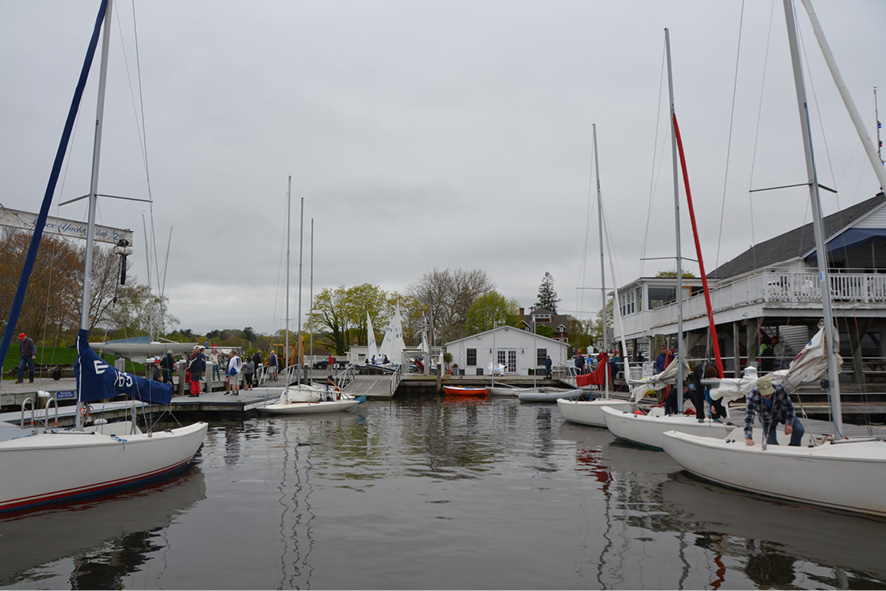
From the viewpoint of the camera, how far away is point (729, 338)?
100ft

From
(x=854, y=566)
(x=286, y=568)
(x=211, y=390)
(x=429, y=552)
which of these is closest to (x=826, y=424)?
(x=854, y=566)

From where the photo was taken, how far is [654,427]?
50.5 feet

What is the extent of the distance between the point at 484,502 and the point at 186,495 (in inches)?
212

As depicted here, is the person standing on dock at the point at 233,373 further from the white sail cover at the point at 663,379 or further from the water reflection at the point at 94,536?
the white sail cover at the point at 663,379

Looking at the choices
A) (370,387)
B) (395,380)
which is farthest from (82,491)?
(395,380)

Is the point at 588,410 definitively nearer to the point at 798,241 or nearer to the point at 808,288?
the point at 808,288

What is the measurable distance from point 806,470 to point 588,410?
12.1 metres

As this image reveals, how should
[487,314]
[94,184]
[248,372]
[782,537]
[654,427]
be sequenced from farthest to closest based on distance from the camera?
[487,314], [248,372], [654,427], [94,184], [782,537]

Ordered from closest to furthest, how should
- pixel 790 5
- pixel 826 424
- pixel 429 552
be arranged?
pixel 429 552, pixel 790 5, pixel 826 424

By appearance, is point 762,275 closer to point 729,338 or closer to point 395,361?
point 729,338

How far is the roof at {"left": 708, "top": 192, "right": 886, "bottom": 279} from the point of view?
81.8 ft

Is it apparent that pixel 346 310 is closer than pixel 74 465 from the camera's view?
No

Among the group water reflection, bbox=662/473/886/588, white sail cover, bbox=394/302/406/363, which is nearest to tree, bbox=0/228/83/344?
white sail cover, bbox=394/302/406/363

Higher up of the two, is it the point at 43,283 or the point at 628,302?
the point at 43,283
